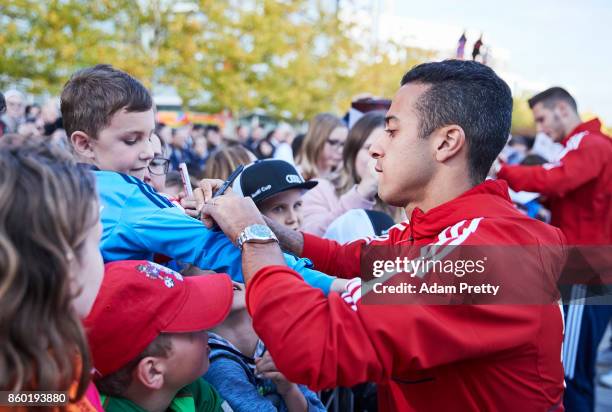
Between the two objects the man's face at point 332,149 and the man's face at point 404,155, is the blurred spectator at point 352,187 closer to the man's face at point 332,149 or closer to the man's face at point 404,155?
the man's face at point 332,149

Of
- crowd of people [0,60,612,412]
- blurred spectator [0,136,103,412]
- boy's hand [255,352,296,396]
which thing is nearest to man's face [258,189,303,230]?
crowd of people [0,60,612,412]

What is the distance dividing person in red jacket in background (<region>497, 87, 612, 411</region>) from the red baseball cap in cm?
375

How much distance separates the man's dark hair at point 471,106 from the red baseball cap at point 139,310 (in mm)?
960

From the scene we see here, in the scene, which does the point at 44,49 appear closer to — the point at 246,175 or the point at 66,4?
the point at 66,4

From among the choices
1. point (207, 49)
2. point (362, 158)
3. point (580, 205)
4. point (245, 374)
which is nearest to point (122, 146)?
point (245, 374)

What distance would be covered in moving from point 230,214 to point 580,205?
4293 mm

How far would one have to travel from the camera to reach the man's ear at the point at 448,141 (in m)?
2.10

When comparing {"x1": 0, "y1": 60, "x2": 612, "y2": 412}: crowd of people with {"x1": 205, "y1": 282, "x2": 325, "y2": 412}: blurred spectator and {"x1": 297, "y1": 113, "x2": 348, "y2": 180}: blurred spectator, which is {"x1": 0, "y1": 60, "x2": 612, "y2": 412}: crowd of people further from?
{"x1": 297, "y1": 113, "x2": 348, "y2": 180}: blurred spectator

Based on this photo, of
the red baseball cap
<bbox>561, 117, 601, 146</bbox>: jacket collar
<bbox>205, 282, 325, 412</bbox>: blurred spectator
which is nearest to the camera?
the red baseball cap

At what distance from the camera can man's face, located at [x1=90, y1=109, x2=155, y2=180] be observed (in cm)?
246

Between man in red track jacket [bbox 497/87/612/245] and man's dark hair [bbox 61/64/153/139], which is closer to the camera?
man's dark hair [bbox 61/64/153/139]

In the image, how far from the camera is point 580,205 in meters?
5.42

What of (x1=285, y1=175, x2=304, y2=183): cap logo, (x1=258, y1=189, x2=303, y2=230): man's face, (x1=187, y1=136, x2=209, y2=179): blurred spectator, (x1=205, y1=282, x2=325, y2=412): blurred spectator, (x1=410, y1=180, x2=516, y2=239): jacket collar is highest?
(x1=410, y1=180, x2=516, y2=239): jacket collar

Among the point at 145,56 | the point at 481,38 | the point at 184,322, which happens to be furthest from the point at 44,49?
the point at 184,322
